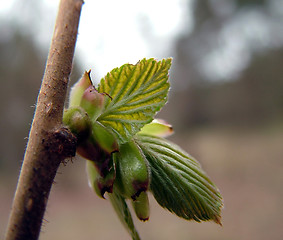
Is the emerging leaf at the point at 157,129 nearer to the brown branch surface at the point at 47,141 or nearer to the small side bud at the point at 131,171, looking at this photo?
the small side bud at the point at 131,171

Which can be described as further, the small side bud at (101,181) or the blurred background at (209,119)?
the blurred background at (209,119)

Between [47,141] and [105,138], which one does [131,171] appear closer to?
[105,138]

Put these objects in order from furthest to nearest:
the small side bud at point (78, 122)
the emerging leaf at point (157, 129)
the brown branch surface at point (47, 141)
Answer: the emerging leaf at point (157, 129) < the small side bud at point (78, 122) < the brown branch surface at point (47, 141)

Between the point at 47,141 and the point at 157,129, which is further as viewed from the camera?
the point at 157,129

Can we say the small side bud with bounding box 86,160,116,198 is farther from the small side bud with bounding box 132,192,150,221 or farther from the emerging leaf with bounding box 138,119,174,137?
the emerging leaf with bounding box 138,119,174,137

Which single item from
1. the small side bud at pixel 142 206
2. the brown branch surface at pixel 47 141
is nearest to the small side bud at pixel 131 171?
the small side bud at pixel 142 206

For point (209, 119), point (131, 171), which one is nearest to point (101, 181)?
point (131, 171)
